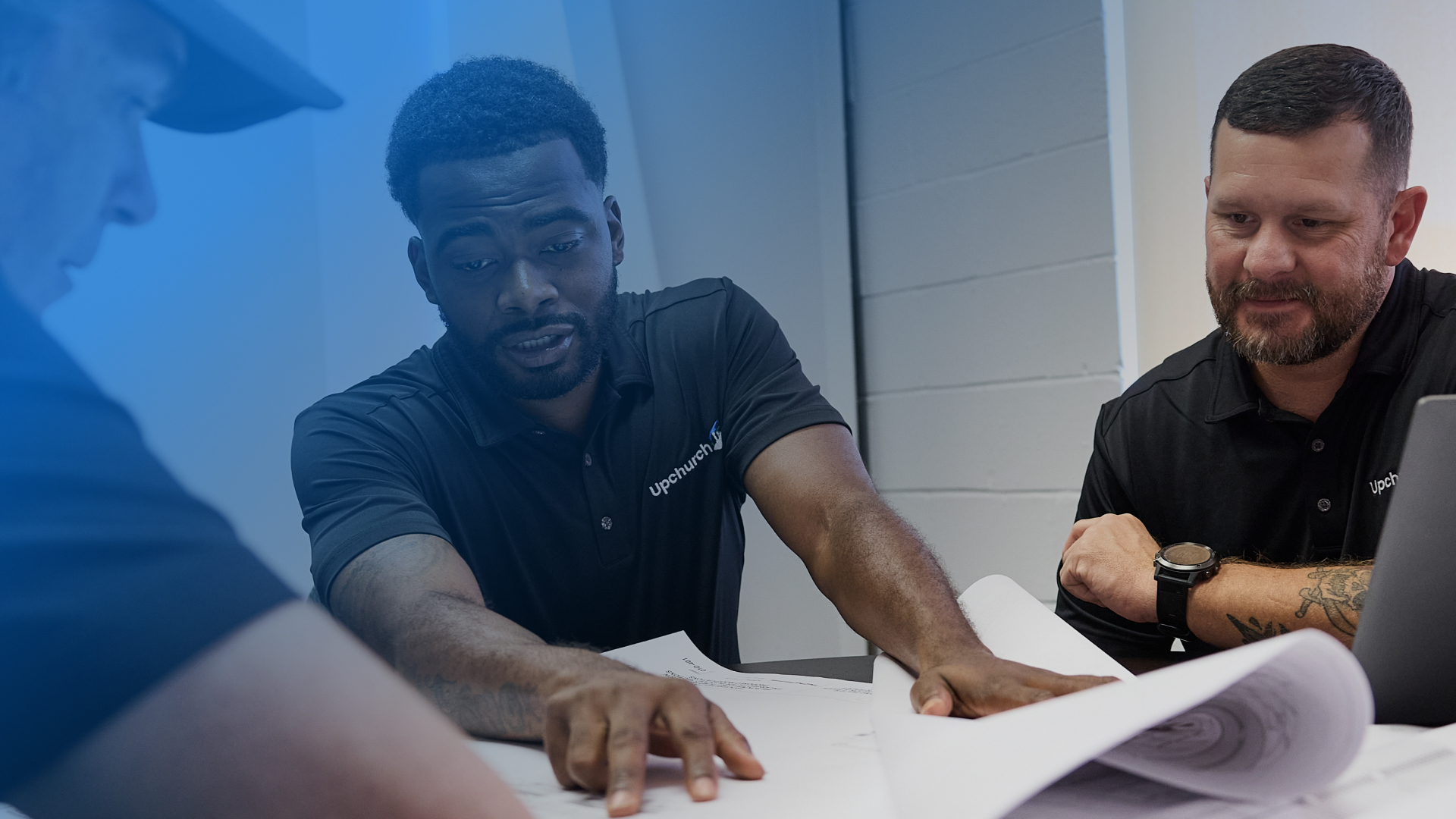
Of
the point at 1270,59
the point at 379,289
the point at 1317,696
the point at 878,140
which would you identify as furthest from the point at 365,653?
the point at 878,140

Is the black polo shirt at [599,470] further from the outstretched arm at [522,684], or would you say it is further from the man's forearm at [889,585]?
the man's forearm at [889,585]

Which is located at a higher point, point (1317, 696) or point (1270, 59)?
point (1270, 59)

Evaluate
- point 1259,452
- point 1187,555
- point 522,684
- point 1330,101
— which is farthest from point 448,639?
point 1330,101

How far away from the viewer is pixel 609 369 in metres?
0.93

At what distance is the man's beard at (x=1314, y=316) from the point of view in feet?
3.43

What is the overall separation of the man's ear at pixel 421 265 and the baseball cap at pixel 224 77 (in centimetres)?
13

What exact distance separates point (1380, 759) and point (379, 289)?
696mm

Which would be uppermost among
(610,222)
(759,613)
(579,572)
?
(610,222)

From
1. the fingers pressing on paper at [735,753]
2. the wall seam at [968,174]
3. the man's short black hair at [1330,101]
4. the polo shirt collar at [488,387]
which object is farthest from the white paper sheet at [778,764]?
the wall seam at [968,174]

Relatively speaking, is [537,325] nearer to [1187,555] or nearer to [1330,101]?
[1187,555]

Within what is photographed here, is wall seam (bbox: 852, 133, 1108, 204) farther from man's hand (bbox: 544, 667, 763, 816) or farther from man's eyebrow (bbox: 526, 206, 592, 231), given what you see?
man's hand (bbox: 544, 667, 763, 816)

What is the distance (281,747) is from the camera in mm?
252

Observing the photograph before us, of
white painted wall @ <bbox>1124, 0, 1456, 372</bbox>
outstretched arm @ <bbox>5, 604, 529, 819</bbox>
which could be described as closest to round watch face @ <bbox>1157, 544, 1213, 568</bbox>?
white painted wall @ <bbox>1124, 0, 1456, 372</bbox>

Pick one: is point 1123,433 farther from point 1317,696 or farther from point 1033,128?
point 1317,696
